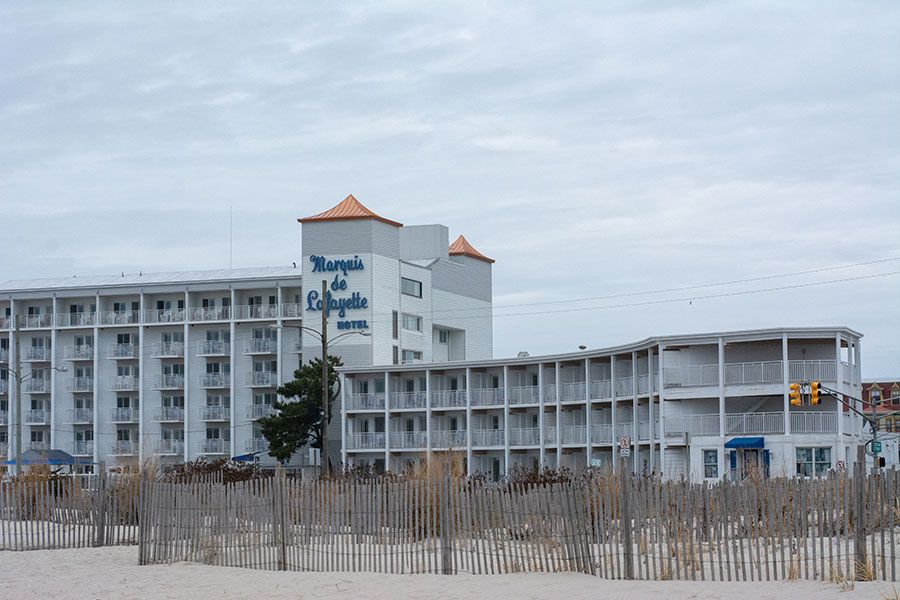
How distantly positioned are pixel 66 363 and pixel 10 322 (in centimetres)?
516

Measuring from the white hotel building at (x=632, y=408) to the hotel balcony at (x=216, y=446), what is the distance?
11.5 meters

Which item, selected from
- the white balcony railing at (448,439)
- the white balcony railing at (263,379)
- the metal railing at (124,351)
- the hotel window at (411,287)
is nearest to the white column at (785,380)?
the white balcony railing at (448,439)

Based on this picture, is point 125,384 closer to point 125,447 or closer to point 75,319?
point 125,447

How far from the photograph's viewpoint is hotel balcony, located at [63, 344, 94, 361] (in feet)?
307

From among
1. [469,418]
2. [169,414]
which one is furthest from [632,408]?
[169,414]

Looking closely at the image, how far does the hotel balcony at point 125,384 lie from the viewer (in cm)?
9169

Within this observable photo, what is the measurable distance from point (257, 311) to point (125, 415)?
11903 millimetres

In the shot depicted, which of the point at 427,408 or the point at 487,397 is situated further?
the point at 427,408

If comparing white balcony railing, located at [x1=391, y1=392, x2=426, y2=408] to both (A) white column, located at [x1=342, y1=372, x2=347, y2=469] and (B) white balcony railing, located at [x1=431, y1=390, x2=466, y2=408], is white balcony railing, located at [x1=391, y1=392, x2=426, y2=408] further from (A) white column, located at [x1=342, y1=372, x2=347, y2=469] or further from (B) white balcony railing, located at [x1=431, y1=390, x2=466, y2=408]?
(A) white column, located at [x1=342, y1=372, x2=347, y2=469]

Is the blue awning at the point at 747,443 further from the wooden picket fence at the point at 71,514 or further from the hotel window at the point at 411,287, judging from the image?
the hotel window at the point at 411,287

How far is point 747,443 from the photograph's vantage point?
58.0 m

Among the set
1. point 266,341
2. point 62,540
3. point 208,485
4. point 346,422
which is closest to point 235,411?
point 266,341

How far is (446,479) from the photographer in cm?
2405

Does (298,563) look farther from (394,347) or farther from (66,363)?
(66,363)
